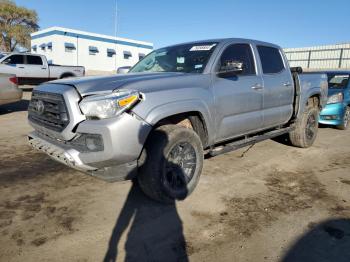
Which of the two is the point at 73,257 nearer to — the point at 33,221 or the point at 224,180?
the point at 33,221

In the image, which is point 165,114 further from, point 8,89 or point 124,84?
point 8,89

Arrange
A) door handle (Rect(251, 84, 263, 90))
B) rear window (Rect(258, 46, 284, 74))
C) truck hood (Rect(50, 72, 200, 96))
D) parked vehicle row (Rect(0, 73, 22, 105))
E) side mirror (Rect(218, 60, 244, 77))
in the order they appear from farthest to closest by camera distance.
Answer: parked vehicle row (Rect(0, 73, 22, 105)), rear window (Rect(258, 46, 284, 74)), door handle (Rect(251, 84, 263, 90)), side mirror (Rect(218, 60, 244, 77)), truck hood (Rect(50, 72, 200, 96))

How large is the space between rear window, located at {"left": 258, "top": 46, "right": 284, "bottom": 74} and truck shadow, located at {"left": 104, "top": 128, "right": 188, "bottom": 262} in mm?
2609

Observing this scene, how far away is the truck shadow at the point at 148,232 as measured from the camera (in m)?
2.70

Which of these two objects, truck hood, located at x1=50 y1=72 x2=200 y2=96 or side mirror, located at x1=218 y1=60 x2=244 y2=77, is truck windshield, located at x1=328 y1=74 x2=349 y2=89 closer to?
side mirror, located at x1=218 y1=60 x2=244 y2=77

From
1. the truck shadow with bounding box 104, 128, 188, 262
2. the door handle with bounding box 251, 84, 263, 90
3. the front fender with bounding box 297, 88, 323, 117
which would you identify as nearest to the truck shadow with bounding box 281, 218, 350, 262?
the truck shadow with bounding box 104, 128, 188, 262

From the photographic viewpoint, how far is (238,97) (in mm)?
4391

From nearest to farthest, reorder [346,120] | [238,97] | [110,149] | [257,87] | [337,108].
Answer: [110,149]
[238,97]
[257,87]
[337,108]
[346,120]

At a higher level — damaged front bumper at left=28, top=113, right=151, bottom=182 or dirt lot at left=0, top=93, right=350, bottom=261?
damaged front bumper at left=28, top=113, right=151, bottom=182

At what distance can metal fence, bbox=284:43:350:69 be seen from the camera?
101 ft

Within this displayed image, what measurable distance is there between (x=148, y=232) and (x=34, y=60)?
1500 cm

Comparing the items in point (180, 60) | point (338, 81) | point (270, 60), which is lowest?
point (338, 81)

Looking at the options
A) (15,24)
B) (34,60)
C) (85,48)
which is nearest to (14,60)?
(34,60)

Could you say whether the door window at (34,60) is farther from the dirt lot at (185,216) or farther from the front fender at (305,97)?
the front fender at (305,97)
